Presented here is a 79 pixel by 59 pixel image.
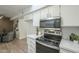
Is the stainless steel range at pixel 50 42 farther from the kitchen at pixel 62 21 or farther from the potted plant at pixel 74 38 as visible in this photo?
the potted plant at pixel 74 38

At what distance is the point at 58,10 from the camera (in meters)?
2.38

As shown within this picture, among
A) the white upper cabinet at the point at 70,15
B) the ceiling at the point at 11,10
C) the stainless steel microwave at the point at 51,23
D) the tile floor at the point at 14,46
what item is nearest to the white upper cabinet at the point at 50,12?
the stainless steel microwave at the point at 51,23

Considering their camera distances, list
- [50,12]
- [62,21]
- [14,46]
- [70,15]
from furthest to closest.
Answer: [14,46]
[50,12]
[62,21]
[70,15]

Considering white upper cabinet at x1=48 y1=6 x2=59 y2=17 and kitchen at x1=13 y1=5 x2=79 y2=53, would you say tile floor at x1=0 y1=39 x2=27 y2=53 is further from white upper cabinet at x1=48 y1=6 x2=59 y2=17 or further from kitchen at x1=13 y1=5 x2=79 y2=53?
white upper cabinet at x1=48 y1=6 x2=59 y2=17

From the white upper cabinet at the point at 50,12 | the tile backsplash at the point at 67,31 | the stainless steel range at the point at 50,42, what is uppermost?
the white upper cabinet at the point at 50,12

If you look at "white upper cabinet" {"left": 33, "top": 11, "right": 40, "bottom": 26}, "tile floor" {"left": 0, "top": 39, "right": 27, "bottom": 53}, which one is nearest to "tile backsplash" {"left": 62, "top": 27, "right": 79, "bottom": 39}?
"white upper cabinet" {"left": 33, "top": 11, "right": 40, "bottom": 26}

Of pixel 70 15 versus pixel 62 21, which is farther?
pixel 62 21

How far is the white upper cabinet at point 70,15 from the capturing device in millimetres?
1919

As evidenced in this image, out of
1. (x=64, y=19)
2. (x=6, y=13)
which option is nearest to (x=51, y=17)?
(x=64, y=19)

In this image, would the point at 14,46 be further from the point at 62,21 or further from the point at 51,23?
the point at 62,21

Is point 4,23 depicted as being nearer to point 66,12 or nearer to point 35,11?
point 35,11

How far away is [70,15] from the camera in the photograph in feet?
6.64

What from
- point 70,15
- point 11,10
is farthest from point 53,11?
point 11,10

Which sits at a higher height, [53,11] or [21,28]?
[53,11]
